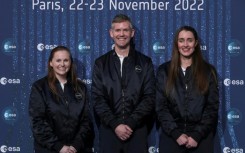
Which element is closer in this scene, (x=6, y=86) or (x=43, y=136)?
(x=43, y=136)

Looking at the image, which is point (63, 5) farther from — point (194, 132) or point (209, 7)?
point (194, 132)

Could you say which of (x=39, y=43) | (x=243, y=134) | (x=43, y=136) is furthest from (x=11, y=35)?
(x=243, y=134)

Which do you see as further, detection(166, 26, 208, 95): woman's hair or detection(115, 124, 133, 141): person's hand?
detection(166, 26, 208, 95): woman's hair

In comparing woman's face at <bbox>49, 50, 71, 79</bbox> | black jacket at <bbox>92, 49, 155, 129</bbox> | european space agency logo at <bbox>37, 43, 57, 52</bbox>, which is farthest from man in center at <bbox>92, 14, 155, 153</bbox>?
european space agency logo at <bbox>37, 43, 57, 52</bbox>

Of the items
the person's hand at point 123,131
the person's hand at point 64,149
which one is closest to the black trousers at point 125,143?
the person's hand at point 123,131

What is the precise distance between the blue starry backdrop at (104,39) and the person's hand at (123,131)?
2.20 feet

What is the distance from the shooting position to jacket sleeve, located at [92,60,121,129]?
4852mm

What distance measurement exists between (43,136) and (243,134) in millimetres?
2036

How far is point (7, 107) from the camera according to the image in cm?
554

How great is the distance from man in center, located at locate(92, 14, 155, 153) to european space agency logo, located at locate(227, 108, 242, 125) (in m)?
0.87

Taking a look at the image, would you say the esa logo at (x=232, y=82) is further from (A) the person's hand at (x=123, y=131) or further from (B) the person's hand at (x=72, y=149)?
(B) the person's hand at (x=72, y=149)

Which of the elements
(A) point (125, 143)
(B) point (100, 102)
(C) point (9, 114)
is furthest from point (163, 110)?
(C) point (9, 114)

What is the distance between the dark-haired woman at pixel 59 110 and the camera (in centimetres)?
488

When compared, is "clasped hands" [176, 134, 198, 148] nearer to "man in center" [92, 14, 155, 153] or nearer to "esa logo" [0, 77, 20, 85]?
"man in center" [92, 14, 155, 153]
